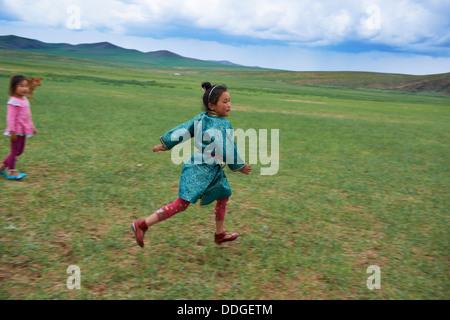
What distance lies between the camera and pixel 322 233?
4281 millimetres

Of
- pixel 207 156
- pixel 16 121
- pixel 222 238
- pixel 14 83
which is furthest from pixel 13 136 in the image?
pixel 222 238

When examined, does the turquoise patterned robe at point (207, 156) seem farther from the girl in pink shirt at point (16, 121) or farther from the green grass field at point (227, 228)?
the girl in pink shirt at point (16, 121)

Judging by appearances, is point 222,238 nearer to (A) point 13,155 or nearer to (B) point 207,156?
(B) point 207,156

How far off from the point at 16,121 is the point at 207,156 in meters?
3.54

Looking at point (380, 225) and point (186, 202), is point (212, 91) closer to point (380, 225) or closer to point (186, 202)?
point (186, 202)

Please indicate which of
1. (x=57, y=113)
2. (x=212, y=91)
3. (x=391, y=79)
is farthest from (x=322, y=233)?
(x=391, y=79)

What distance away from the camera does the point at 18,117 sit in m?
5.27

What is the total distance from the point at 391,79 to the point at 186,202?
12431 centimetres

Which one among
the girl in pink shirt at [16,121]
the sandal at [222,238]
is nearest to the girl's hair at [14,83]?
the girl in pink shirt at [16,121]

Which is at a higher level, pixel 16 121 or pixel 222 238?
pixel 16 121

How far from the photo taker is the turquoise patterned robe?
3342 millimetres

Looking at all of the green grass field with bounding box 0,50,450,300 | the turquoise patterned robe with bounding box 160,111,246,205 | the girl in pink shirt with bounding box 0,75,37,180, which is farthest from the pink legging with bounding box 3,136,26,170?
the turquoise patterned robe with bounding box 160,111,246,205

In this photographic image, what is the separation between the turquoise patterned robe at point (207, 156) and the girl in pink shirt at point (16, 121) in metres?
3.04

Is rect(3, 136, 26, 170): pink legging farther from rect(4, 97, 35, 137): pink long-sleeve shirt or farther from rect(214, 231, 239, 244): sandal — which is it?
rect(214, 231, 239, 244): sandal
